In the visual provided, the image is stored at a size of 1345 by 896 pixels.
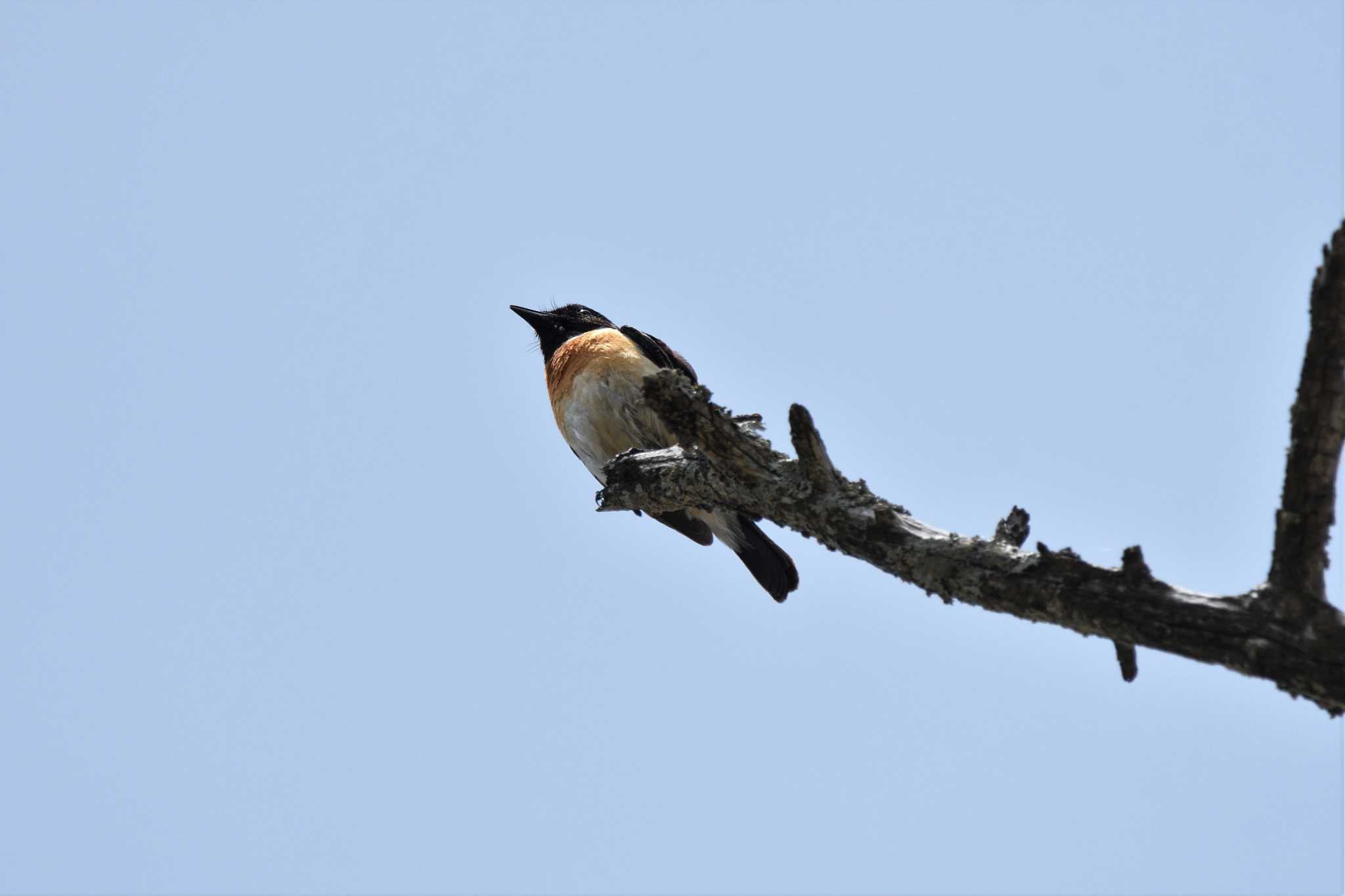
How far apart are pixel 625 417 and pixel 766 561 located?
48.1 inches

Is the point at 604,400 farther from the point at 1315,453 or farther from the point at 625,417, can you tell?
the point at 1315,453

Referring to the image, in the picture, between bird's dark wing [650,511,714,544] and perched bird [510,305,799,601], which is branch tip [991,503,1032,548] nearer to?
perched bird [510,305,799,601]

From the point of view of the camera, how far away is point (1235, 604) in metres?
3.26

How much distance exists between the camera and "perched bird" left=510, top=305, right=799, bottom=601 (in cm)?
688

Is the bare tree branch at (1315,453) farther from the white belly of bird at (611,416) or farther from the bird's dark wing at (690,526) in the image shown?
the bird's dark wing at (690,526)

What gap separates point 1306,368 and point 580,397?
4.64m

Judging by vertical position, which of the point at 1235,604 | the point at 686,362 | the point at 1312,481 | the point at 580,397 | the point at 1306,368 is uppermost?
the point at 686,362

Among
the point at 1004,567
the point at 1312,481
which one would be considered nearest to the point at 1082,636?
the point at 1004,567

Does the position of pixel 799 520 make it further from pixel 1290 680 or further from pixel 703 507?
pixel 1290 680

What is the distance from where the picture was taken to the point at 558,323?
845 centimetres

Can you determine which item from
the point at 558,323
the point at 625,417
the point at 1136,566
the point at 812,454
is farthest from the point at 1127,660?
the point at 558,323

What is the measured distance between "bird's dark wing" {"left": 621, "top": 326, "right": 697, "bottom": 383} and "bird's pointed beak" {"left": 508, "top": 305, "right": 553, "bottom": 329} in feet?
3.94

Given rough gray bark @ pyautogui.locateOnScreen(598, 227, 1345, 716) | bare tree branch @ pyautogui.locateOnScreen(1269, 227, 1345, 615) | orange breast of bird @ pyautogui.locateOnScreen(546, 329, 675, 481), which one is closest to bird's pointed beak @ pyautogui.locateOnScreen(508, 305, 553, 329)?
orange breast of bird @ pyautogui.locateOnScreen(546, 329, 675, 481)

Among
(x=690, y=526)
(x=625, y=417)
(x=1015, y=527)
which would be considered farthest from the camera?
(x=690, y=526)
